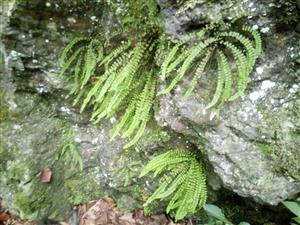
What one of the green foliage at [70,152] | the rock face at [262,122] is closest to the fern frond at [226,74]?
the rock face at [262,122]

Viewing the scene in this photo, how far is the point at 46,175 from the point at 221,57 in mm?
2633

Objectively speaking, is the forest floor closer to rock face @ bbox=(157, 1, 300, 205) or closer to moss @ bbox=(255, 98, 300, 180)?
rock face @ bbox=(157, 1, 300, 205)

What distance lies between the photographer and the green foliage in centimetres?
455

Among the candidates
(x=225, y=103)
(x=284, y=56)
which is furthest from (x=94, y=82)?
(x=284, y=56)

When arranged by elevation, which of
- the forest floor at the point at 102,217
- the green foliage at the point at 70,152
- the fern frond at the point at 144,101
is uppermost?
the fern frond at the point at 144,101

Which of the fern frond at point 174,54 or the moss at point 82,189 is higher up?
the fern frond at point 174,54

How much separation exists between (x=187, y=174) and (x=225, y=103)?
836 millimetres

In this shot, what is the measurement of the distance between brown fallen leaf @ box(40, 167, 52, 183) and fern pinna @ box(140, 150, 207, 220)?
142 centimetres

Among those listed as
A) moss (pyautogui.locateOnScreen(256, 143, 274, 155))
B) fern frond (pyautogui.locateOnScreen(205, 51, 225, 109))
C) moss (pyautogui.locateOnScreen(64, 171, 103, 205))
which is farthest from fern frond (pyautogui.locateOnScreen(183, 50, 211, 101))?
moss (pyautogui.locateOnScreen(64, 171, 103, 205))

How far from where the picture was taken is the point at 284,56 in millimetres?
3135

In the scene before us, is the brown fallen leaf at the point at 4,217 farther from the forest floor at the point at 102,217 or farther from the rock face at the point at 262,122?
the rock face at the point at 262,122

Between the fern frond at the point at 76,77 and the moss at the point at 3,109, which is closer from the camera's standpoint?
the fern frond at the point at 76,77

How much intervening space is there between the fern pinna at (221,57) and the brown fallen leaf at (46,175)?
2082 mm

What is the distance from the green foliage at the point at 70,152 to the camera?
4551 mm
